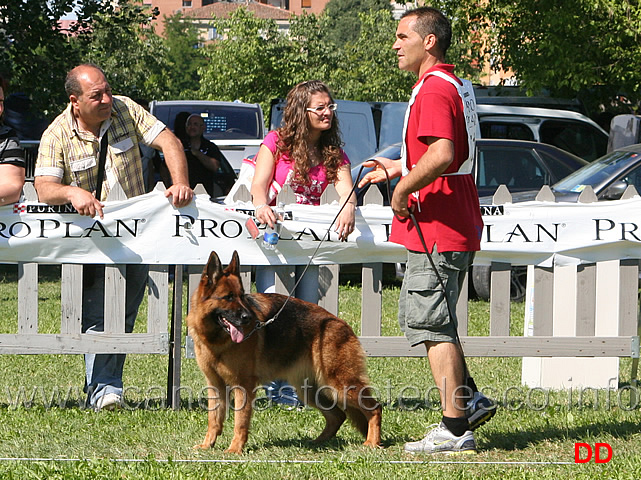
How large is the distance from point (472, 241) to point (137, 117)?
2.39 meters

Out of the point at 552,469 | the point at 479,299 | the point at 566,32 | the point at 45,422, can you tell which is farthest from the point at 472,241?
the point at 566,32

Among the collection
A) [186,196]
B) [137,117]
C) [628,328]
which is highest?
[137,117]

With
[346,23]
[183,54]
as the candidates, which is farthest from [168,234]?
[346,23]

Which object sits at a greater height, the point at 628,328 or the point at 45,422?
the point at 628,328

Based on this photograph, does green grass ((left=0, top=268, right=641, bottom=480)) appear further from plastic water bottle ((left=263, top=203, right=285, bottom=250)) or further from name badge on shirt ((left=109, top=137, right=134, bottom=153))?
name badge on shirt ((left=109, top=137, right=134, bottom=153))

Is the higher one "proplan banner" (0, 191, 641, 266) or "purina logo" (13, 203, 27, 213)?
"purina logo" (13, 203, 27, 213)

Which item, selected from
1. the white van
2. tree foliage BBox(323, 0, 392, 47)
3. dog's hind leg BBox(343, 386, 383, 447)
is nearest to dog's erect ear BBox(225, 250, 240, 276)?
dog's hind leg BBox(343, 386, 383, 447)

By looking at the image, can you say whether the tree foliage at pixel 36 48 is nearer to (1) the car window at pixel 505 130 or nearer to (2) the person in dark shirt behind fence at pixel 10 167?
(1) the car window at pixel 505 130

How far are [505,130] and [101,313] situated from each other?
1232cm

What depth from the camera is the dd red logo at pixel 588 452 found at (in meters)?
4.45

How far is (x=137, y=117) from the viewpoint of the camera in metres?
5.65

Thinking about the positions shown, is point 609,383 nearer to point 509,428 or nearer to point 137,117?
point 509,428

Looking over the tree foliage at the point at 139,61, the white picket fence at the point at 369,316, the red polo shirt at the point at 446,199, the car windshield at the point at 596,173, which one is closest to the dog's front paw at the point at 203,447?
the white picket fence at the point at 369,316

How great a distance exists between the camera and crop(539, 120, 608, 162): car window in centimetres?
1706
